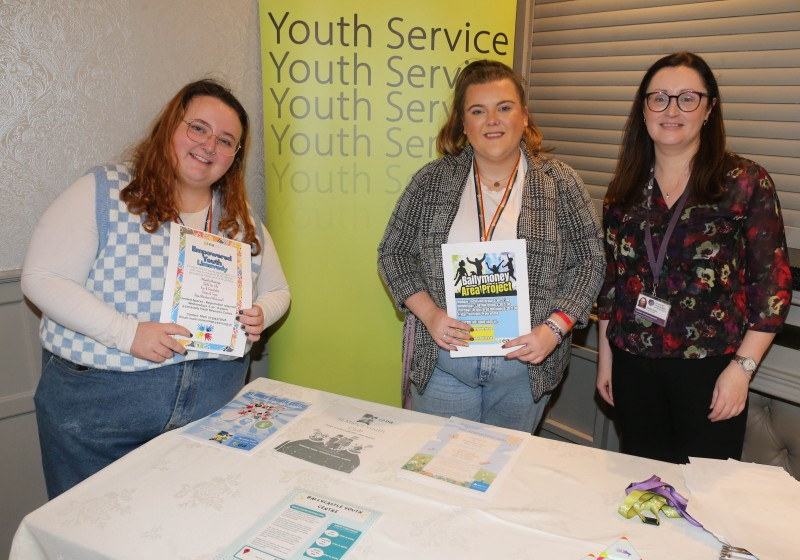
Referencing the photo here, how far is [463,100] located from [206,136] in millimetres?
933

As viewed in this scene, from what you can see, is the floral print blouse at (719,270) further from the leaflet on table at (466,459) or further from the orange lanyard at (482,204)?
the leaflet on table at (466,459)

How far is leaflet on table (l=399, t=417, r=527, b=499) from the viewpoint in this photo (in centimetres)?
154

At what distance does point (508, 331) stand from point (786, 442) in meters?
1.32

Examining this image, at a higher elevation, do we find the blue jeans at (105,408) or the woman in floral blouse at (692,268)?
the woman in floral blouse at (692,268)

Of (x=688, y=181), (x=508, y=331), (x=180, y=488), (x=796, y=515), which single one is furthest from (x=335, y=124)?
(x=796, y=515)

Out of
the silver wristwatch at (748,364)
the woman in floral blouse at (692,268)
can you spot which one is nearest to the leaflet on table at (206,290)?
the woman in floral blouse at (692,268)

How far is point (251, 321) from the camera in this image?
201 cm

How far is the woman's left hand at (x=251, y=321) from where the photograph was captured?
2.00m

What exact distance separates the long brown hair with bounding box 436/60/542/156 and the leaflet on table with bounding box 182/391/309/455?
3.80ft

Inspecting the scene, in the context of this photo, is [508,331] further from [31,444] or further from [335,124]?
[31,444]

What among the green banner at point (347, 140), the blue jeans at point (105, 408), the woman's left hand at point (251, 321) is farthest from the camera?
the green banner at point (347, 140)

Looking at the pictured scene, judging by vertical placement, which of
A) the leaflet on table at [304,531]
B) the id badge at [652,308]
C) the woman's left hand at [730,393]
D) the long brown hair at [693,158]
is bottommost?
the leaflet on table at [304,531]

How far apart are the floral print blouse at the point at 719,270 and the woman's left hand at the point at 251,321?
128 centimetres

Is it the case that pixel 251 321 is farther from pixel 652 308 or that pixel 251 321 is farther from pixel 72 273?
pixel 652 308
